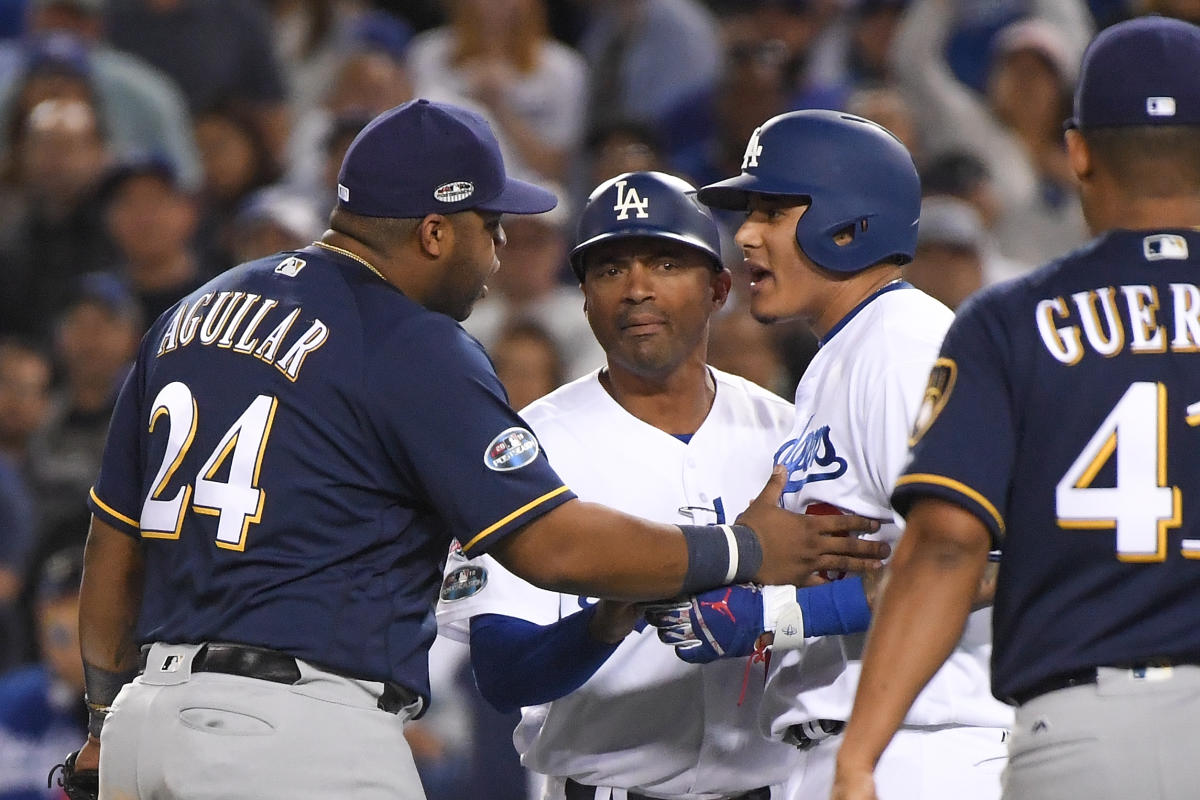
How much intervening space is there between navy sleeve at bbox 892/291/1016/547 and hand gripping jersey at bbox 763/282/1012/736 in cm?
55

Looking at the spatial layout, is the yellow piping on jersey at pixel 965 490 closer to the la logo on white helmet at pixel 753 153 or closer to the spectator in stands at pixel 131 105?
the la logo on white helmet at pixel 753 153

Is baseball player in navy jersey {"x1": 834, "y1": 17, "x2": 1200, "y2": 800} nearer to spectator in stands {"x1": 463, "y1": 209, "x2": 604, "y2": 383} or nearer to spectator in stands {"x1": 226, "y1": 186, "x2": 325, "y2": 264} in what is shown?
spectator in stands {"x1": 463, "y1": 209, "x2": 604, "y2": 383}

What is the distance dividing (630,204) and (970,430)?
168 centimetres

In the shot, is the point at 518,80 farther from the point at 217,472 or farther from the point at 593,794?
the point at 217,472

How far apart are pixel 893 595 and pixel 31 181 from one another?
7371 millimetres

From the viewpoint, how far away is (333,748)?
3.66 metres

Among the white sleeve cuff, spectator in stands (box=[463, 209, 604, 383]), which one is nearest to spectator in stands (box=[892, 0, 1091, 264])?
spectator in stands (box=[463, 209, 604, 383])

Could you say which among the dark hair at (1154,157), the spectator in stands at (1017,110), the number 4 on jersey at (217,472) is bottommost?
the number 4 on jersey at (217,472)

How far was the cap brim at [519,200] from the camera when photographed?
4035mm

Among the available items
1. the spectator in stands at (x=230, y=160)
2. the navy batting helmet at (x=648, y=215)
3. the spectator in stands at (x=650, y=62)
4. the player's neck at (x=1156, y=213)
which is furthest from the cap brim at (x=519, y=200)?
the spectator in stands at (x=230, y=160)

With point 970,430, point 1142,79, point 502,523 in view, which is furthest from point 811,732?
point 1142,79

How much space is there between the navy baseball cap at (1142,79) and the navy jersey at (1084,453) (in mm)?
217

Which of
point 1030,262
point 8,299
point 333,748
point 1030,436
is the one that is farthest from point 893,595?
point 8,299

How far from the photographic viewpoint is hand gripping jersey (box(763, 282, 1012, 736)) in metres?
3.76
